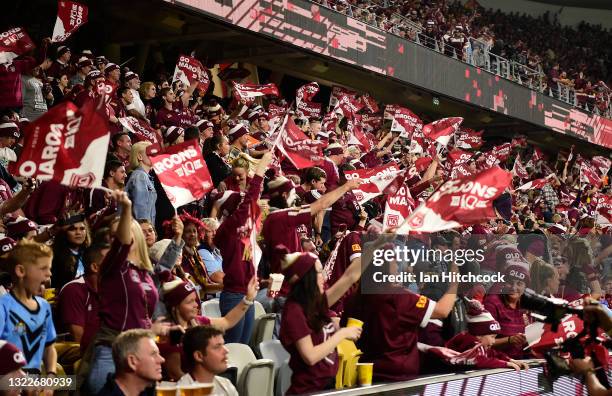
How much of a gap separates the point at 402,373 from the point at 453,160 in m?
10.2

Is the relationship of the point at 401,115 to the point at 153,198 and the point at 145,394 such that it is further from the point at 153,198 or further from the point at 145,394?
the point at 145,394

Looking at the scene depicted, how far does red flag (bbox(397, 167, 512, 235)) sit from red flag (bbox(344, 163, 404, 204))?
3.10 m

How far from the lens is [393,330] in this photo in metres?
6.31

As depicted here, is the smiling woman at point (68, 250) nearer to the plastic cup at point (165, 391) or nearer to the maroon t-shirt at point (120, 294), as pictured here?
the maroon t-shirt at point (120, 294)

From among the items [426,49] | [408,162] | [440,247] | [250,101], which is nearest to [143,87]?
[250,101]

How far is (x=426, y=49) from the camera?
72.1 ft

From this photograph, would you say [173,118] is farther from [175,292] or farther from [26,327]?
[26,327]

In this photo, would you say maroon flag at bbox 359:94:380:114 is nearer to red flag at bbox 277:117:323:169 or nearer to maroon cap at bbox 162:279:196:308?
red flag at bbox 277:117:323:169

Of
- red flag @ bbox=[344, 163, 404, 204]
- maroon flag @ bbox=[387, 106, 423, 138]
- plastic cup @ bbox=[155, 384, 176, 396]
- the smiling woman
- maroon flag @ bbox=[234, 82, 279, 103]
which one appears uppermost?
maroon flag @ bbox=[387, 106, 423, 138]

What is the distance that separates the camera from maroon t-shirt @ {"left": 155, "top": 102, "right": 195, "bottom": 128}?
11.1m

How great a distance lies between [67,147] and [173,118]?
5.59 m

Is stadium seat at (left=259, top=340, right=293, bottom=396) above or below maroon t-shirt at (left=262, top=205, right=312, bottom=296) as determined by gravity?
below

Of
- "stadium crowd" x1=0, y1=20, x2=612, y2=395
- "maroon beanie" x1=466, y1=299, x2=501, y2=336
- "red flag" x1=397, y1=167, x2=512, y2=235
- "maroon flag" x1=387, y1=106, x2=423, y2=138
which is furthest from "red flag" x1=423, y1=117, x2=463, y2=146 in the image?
"red flag" x1=397, y1=167, x2=512, y2=235

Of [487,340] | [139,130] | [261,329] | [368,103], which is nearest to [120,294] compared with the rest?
Result: [261,329]
